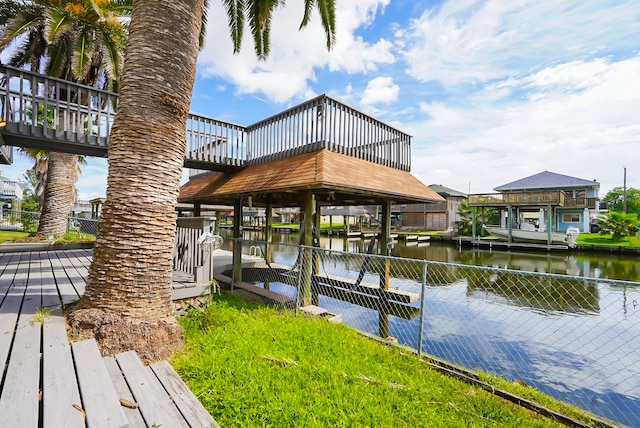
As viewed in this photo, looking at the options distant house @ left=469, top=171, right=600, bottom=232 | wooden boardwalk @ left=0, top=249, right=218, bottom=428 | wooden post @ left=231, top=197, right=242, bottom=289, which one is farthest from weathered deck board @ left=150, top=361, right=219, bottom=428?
distant house @ left=469, top=171, right=600, bottom=232

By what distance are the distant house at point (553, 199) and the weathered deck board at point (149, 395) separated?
96.1ft

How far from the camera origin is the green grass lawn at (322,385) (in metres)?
2.65

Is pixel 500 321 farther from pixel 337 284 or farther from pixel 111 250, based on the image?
pixel 111 250

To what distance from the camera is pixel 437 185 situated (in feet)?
156

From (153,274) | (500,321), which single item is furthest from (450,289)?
(153,274)

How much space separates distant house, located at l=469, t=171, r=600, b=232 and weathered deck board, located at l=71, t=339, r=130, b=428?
29.6 meters

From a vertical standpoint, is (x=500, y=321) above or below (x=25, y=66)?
below

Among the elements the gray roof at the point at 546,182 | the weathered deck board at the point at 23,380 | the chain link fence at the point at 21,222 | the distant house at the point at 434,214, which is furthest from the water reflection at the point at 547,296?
the distant house at the point at 434,214

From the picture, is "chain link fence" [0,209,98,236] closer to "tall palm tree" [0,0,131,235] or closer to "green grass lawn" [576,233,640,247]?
"tall palm tree" [0,0,131,235]

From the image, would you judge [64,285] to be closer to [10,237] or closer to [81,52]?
[81,52]

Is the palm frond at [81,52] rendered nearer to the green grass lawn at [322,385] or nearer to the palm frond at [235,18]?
the palm frond at [235,18]

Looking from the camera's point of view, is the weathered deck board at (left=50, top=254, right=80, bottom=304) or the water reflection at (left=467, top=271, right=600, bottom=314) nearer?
the weathered deck board at (left=50, top=254, right=80, bottom=304)

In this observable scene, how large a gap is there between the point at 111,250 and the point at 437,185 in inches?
1943

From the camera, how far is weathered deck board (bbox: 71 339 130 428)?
1.98 m
